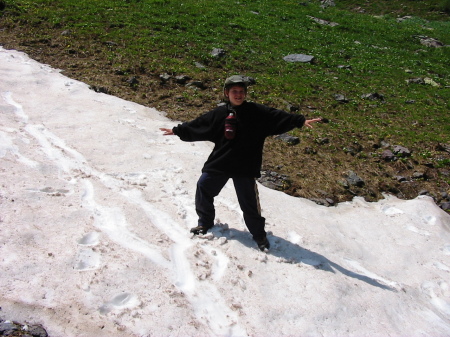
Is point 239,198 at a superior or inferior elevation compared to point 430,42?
superior

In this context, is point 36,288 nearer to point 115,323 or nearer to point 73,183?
point 115,323

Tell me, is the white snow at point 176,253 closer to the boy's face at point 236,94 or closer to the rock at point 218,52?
the boy's face at point 236,94

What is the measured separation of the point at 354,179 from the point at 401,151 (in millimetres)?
2214

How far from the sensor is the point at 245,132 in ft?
16.5

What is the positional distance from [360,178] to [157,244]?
5435 mm

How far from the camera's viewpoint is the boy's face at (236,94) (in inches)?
191

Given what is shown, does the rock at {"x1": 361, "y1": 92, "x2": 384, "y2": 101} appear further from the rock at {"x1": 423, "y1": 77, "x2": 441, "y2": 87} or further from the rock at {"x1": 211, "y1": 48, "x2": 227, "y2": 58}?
the rock at {"x1": 211, "y1": 48, "x2": 227, "y2": 58}

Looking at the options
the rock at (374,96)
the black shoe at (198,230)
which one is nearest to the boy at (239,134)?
the black shoe at (198,230)

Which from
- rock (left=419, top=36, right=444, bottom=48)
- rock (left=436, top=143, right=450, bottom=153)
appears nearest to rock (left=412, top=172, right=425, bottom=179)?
rock (left=436, top=143, right=450, bottom=153)

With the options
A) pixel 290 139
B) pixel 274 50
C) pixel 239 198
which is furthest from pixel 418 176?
pixel 274 50

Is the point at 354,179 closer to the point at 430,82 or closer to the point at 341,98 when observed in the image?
the point at 341,98

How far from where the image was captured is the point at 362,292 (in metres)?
4.92

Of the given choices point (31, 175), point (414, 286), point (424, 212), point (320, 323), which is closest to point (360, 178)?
point (424, 212)

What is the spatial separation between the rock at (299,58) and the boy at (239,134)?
12.4 m
